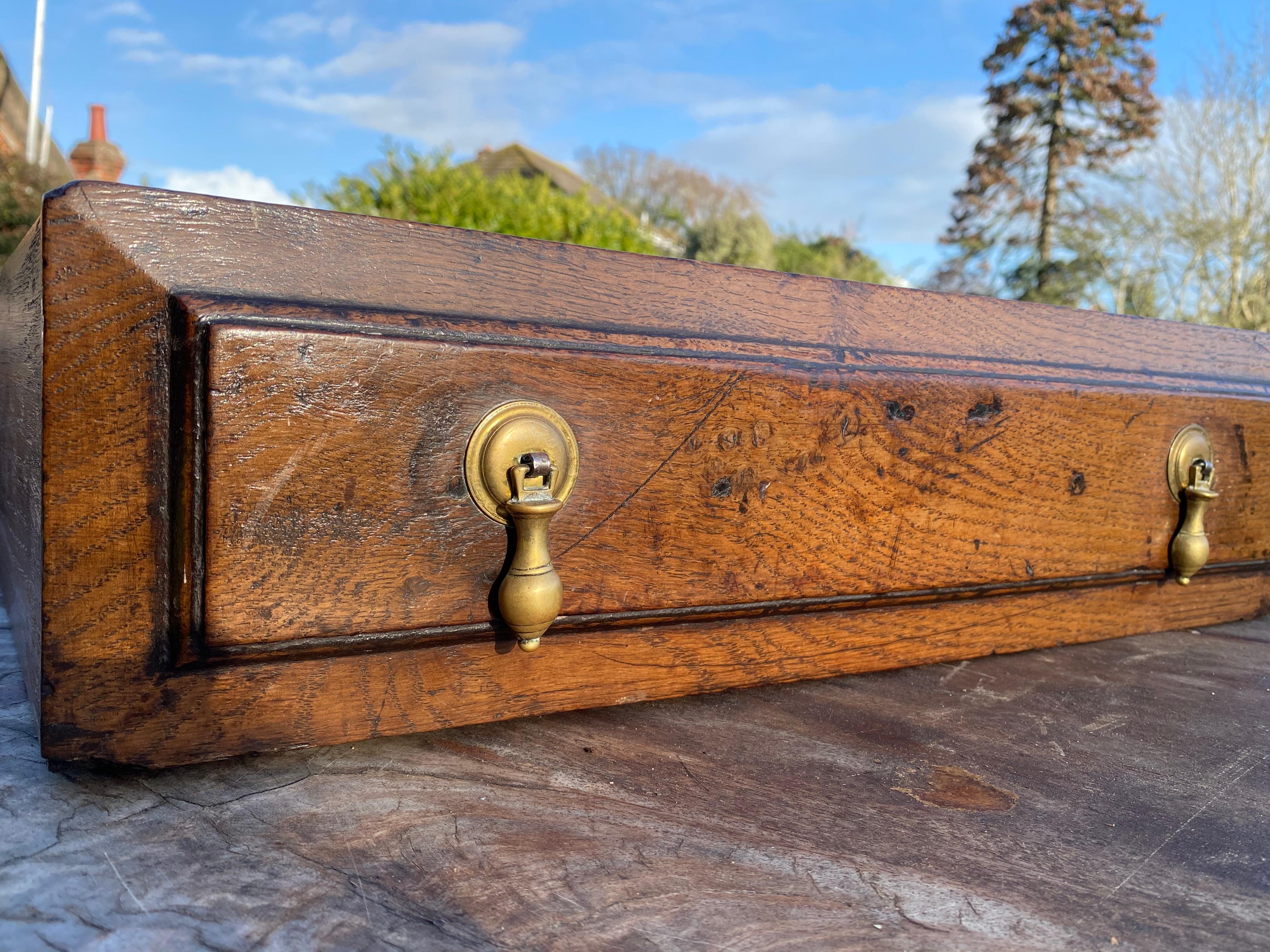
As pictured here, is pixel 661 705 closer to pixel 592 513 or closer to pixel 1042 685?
pixel 592 513

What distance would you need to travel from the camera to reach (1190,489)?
104 cm

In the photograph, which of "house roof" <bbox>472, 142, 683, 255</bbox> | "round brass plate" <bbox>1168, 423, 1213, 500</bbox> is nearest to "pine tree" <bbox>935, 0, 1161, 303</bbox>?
"house roof" <bbox>472, 142, 683, 255</bbox>

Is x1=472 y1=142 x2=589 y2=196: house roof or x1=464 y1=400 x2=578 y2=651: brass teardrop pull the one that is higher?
x1=472 y1=142 x2=589 y2=196: house roof

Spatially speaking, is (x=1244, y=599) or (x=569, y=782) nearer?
(x=569, y=782)

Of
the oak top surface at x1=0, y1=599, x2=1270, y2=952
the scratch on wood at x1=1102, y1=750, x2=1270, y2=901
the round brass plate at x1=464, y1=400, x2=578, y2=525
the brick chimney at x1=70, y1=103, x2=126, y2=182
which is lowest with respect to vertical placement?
the scratch on wood at x1=1102, y1=750, x2=1270, y2=901

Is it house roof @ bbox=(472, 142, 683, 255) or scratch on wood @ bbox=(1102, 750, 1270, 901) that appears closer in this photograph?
scratch on wood @ bbox=(1102, 750, 1270, 901)

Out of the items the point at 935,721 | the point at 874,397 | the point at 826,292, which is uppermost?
the point at 826,292

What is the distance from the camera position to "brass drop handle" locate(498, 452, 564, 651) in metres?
0.66

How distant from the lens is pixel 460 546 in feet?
2.22

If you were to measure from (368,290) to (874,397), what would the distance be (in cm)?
49

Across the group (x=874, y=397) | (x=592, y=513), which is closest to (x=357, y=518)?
(x=592, y=513)

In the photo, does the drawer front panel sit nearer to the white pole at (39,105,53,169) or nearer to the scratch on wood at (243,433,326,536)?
the scratch on wood at (243,433,326,536)

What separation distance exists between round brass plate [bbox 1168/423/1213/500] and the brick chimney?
15.3 m

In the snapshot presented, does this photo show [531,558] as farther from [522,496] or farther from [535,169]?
[535,169]
